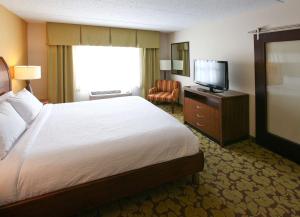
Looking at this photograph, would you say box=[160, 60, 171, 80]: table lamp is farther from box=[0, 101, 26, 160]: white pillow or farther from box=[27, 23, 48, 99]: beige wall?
box=[0, 101, 26, 160]: white pillow

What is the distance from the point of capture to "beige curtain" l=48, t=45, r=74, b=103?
4633mm

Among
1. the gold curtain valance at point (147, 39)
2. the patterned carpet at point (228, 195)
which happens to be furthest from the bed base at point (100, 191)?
the gold curtain valance at point (147, 39)

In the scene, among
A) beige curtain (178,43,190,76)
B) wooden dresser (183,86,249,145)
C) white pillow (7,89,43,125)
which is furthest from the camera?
beige curtain (178,43,190,76)

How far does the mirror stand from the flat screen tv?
1.03 metres

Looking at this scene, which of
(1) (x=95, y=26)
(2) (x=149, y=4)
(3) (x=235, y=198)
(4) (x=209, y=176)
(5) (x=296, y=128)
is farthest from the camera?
(1) (x=95, y=26)

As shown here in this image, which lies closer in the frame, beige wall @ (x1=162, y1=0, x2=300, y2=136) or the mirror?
beige wall @ (x1=162, y1=0, x2=300, y2=136)

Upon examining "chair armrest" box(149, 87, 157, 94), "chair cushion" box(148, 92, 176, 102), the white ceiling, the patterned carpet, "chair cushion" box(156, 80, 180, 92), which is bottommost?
the patterned carpet

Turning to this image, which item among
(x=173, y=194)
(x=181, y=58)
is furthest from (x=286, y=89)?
(x=181, y=58)

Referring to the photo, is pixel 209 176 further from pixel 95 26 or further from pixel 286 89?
pixel 95 26

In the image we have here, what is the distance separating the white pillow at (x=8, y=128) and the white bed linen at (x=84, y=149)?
0.19ft

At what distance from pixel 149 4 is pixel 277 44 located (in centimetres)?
195

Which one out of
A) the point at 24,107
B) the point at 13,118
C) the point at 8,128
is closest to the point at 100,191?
the point at 8,128

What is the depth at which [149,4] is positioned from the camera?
2.99m

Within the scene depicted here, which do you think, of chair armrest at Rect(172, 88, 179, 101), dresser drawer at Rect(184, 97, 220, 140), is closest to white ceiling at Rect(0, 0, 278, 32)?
dresser drawer at Rect(184, 97, 220, 140)
